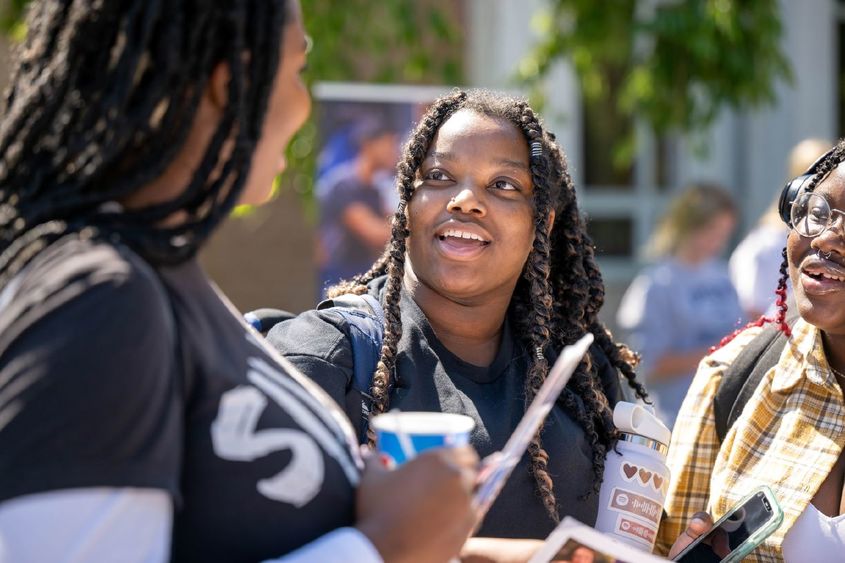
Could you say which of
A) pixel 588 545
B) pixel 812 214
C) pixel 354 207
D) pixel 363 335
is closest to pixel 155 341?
pixel 588 545

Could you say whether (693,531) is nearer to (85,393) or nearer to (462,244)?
(462,244)

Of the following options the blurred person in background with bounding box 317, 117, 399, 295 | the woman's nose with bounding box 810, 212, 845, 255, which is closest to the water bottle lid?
the woman's nose with bounding box 810, 212, 845, 255

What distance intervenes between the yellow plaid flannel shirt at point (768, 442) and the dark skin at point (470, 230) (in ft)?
1.88

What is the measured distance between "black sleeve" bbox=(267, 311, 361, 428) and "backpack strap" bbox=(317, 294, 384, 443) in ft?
0.05

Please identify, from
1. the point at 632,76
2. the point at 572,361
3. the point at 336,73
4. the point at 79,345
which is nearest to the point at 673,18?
the point at 632,76

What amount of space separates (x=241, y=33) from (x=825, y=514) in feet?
6.09

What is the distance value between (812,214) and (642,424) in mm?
756

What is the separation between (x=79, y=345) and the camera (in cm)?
120

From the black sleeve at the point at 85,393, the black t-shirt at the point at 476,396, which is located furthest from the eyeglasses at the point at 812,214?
the black sleeve at the point at 85,393

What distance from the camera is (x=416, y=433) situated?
60.1 inches

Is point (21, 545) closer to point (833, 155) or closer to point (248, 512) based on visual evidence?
point (248, 512)

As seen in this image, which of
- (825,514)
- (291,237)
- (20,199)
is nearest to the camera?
(20,199)

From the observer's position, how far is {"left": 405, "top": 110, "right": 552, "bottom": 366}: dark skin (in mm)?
2648

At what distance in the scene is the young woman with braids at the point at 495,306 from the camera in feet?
7.94
